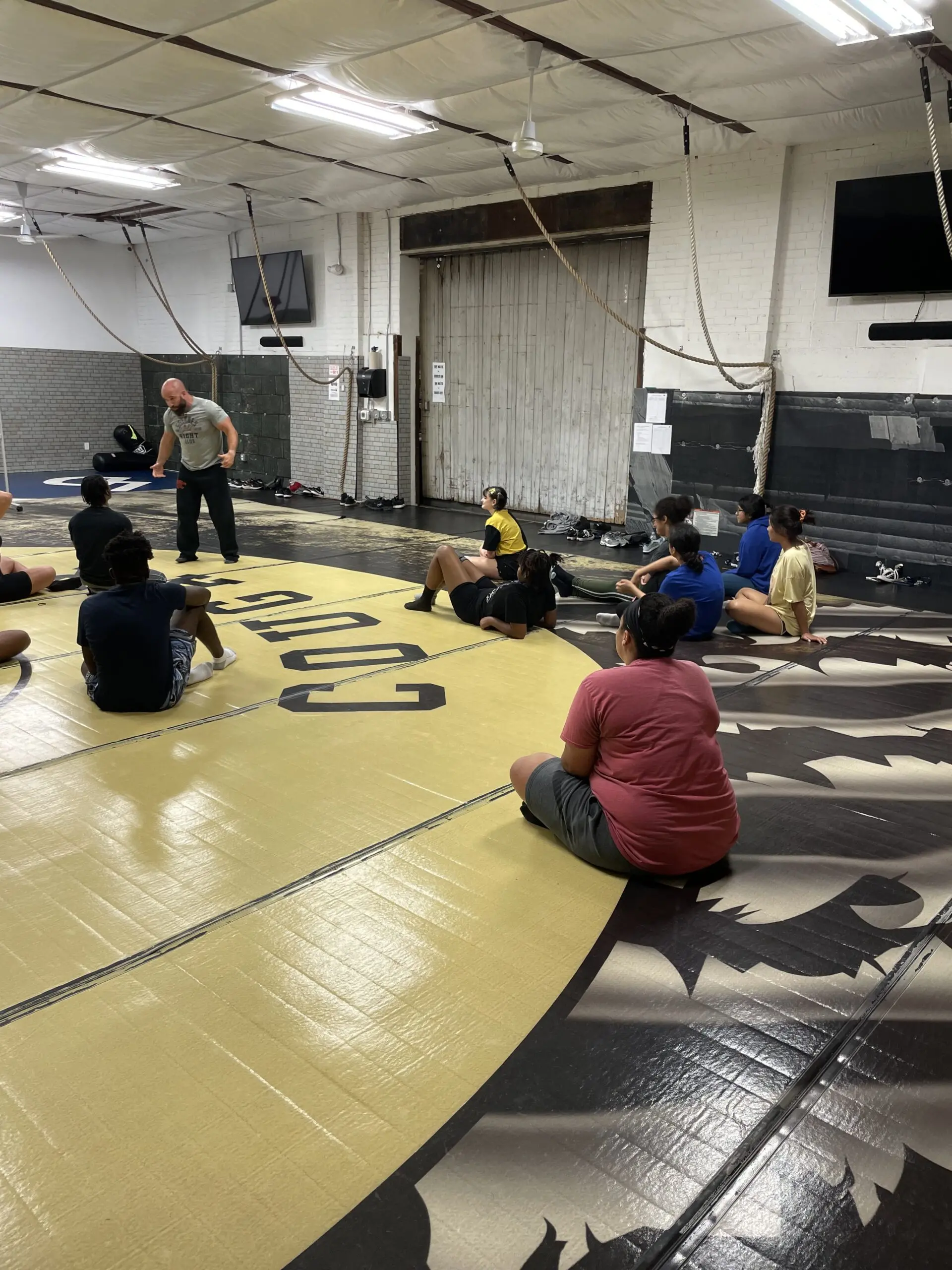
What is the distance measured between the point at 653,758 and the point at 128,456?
15.0m

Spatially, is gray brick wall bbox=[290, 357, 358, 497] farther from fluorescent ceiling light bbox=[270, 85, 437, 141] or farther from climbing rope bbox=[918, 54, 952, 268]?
climbing rope bbox=[918, 54, 952, 268]

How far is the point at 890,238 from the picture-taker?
7746 mm

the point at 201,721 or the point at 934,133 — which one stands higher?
the point at 934,133

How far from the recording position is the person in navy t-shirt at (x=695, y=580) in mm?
5566

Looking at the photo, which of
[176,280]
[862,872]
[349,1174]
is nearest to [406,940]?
[349,1174]

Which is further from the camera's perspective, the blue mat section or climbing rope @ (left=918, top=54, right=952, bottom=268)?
the blue mat section

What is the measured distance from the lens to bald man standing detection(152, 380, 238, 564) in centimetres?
802

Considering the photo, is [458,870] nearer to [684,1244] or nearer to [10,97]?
Result: [684,1244]

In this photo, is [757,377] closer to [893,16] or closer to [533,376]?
[533,376]

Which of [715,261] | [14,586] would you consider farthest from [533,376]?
[14,586]

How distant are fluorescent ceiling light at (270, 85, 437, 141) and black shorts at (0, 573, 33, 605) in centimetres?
424

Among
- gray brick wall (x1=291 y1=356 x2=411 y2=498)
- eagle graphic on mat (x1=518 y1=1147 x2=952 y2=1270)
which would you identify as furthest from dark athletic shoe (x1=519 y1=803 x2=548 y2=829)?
gray brick wall (x1=291 y1=356 x2=411 y2=498)

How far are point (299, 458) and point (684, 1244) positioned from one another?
42.8 ft

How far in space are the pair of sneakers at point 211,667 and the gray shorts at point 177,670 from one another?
0.03 m
